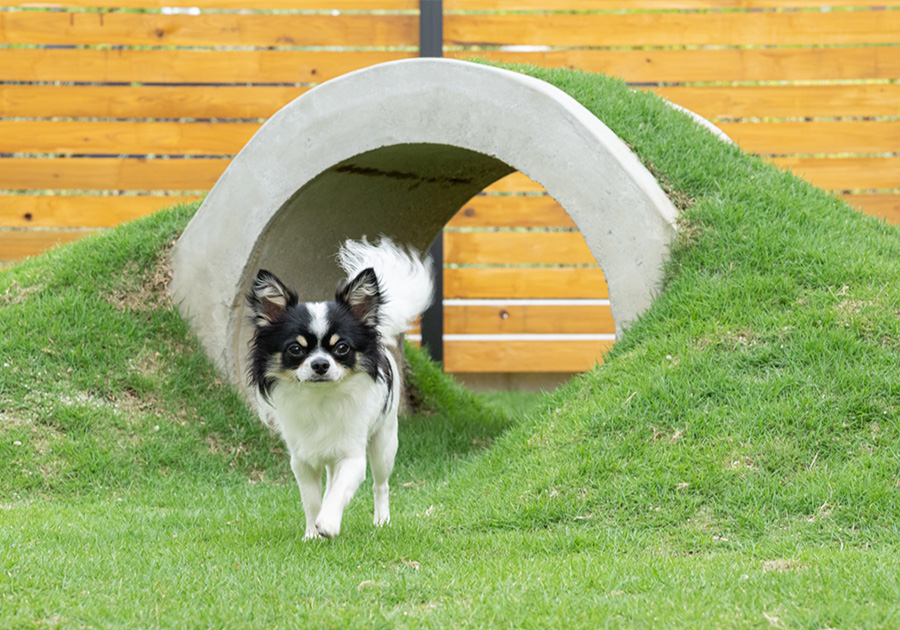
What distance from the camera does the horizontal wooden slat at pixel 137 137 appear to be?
8.44 meters

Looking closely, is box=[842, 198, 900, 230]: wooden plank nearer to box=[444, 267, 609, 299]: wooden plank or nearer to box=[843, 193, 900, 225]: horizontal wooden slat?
box=[843, 193, 900, 225]: horizontal wooden slat

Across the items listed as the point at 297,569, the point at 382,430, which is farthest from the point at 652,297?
the point at 297,569

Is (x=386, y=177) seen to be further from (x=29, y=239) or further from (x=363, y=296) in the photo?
(x=29, y=239)

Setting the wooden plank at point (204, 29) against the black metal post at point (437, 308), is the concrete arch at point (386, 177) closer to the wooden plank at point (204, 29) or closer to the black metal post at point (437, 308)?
the black metal post at point (437, 308)

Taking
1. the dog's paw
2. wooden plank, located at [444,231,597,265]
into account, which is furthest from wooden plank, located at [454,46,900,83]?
the dog's paw

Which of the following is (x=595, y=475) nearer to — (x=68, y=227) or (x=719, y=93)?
(x=719, y=93)

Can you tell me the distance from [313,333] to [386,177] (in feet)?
10.4

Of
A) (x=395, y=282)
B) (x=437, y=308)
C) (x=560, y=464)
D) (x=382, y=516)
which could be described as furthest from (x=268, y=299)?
(x=437, y=308)

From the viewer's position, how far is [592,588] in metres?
3.29

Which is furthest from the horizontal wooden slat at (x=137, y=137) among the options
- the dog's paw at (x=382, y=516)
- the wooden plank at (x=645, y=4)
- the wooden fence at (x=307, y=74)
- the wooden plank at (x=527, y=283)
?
the dog's paw at (x=382, y=516)

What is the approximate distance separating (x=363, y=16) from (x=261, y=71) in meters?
1.04

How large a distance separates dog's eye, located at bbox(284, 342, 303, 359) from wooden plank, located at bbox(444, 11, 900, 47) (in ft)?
17.3

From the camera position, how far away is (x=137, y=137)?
333 inches

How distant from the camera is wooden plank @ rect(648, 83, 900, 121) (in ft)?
27.9
